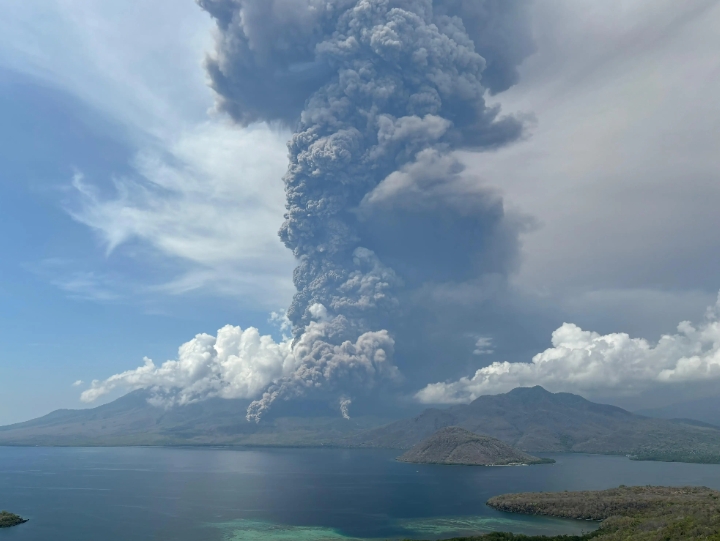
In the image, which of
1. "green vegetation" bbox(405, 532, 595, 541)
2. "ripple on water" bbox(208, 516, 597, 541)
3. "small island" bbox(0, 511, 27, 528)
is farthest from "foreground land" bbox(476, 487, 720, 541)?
"small island" bbox(0, 511, 27, 528)

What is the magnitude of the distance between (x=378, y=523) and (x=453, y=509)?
3122 cm

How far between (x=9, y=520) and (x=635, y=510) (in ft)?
519

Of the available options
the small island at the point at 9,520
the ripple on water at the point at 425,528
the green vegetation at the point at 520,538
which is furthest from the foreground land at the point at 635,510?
the small island at the point at 9,520

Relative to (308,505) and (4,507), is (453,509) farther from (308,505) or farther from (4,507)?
(4,507)

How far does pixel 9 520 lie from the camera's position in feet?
475

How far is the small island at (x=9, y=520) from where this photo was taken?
14296 cm

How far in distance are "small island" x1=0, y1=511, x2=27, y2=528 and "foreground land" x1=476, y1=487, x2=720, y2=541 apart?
11786 cm

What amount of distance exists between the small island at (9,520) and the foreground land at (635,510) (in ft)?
387

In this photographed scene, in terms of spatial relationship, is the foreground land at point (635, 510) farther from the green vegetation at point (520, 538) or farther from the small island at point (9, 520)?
the small island at point (9, 520)

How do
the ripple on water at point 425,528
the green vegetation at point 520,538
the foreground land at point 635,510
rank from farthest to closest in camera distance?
1. the ripple on water at point 425,528
2. the green vegetation at point 520,538
3. the foreground land at point 635,510

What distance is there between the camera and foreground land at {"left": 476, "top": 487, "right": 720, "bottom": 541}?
95125 millimetres

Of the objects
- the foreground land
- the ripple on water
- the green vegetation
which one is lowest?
the ripple on water

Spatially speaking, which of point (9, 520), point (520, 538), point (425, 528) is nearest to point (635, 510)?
point (520, 538)

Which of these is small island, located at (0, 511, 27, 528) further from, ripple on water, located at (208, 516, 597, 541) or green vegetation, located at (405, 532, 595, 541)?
green vegetation, located at (405, 532, 595, 541)
